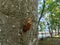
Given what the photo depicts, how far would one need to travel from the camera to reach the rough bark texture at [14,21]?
65cm

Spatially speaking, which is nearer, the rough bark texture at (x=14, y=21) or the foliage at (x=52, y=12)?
the rough bark texture at (x=14, y=21)

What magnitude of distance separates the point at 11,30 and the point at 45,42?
224 inches

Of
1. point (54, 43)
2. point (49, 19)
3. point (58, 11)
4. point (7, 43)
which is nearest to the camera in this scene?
point (7, 43)

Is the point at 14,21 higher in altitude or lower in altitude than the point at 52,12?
lower

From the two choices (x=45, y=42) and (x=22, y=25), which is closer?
(x=22, y=25)

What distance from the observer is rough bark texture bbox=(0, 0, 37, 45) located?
2.13 ft

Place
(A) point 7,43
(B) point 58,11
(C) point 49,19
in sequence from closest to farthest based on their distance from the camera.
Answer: (A) point 7,43
(B) point 58,11
(C) point 49,19

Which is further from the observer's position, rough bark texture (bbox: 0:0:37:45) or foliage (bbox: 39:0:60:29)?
foliage (bbox: 39:0:60:29)

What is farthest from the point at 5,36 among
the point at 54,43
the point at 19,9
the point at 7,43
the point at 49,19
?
the point at 49,19

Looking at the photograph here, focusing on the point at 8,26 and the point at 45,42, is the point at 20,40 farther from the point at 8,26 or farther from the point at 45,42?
the point at 45,42

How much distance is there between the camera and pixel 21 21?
70 centimetres

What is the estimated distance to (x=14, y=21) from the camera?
0.68 m

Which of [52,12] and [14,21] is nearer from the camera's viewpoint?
[14,21]

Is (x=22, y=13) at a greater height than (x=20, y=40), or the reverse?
(x=22, y=13)
